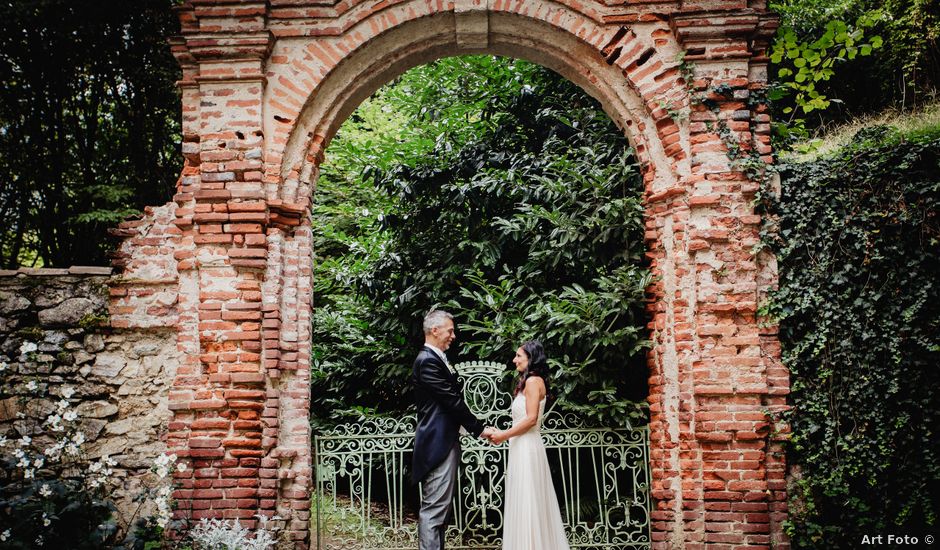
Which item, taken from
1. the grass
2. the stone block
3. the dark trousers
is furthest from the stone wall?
the grass

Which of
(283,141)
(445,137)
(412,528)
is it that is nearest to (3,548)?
(412,528)

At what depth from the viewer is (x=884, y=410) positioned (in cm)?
497

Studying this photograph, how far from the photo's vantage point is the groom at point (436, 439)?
468 cm

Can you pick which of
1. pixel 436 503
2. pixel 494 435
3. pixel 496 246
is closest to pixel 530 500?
pixel 494 435

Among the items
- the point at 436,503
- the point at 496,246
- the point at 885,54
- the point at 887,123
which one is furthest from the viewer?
the point at 885,54

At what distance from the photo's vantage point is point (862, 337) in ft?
16.6

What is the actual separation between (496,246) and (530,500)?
11.4 feet

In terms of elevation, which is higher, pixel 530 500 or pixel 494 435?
pixel 494 435

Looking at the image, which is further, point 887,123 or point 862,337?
point 887,123

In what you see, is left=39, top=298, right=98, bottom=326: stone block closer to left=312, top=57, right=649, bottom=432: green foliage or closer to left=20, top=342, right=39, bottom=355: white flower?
left=20, top=342, right=39, bottom=355: white flower

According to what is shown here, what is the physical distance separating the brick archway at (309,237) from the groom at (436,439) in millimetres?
1179

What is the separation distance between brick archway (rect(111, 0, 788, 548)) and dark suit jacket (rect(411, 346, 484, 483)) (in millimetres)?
1190

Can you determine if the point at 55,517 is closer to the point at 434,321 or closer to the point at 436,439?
the point at 436,439

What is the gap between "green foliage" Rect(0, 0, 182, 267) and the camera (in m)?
9.56
